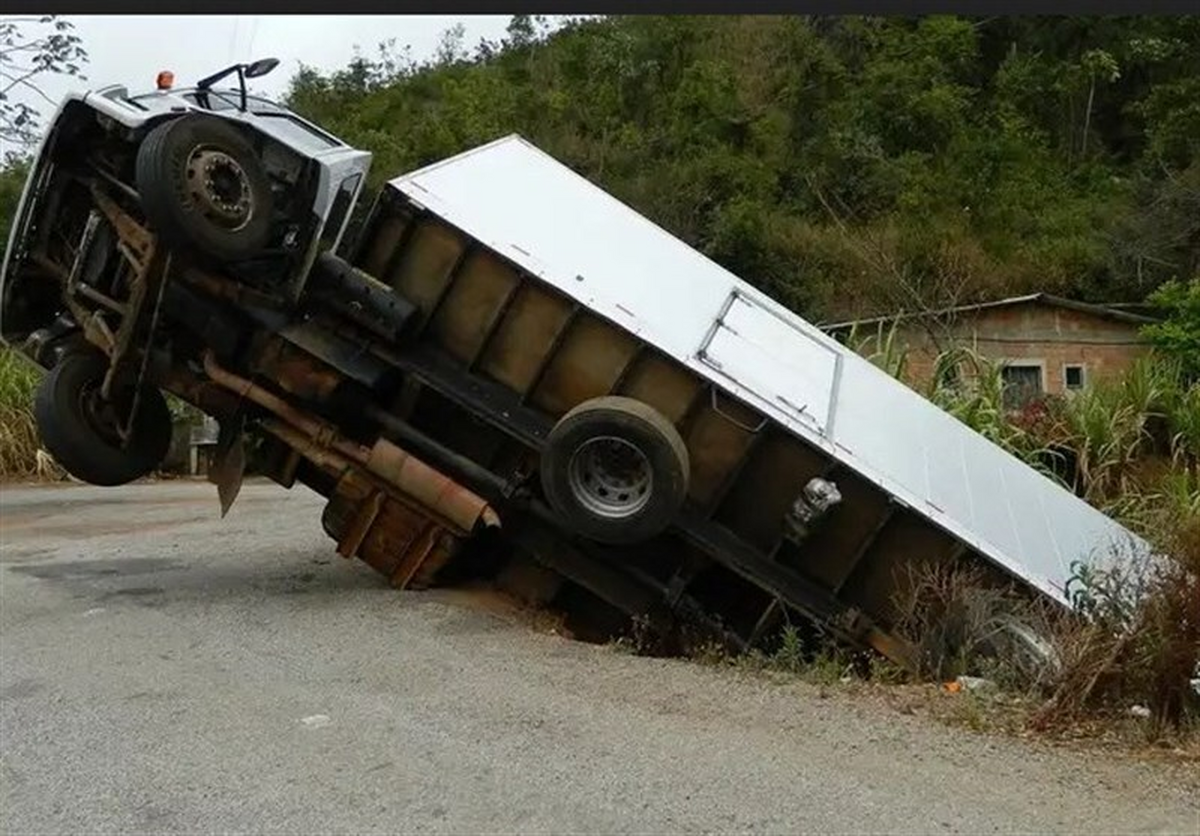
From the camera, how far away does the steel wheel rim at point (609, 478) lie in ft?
22.8

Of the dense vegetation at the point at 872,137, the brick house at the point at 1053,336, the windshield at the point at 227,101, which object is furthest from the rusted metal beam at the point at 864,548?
the dense vegetation at the point at 872,137

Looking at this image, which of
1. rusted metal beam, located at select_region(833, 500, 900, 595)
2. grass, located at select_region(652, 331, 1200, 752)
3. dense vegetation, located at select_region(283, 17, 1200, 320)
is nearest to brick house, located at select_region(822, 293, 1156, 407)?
dense vegetation, located at select_region(283, 17, 1200, 320)

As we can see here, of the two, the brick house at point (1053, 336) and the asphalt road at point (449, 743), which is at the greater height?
the brick house at point (1053, 336)

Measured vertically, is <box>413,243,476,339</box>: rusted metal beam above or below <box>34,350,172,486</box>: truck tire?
above

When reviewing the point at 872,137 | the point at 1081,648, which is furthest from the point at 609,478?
the point at 872,137

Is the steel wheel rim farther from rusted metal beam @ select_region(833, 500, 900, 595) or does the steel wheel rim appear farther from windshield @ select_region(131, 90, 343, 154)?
windshield @ select_region(131, 90, 343, 154)

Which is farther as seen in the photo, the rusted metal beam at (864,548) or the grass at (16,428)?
the grass at (16,428)

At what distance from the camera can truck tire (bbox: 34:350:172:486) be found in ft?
26.5

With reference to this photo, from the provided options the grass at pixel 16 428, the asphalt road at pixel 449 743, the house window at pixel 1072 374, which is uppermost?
the house window at pixel 1072 374

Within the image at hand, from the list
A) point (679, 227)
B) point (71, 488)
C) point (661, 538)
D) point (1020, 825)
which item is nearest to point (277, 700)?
point (661, 538)

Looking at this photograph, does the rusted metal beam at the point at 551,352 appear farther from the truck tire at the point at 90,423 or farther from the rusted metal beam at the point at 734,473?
the truck tire at the point at 90,423

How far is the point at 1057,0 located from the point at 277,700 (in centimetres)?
402

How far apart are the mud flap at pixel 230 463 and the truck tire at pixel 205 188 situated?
1.26m

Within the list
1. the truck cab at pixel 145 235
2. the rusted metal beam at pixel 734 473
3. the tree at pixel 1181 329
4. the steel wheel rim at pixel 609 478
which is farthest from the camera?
the tree at pixel 1181 329
